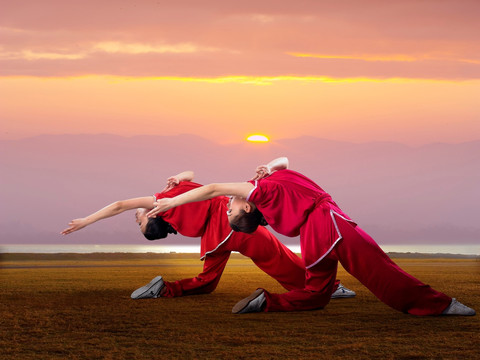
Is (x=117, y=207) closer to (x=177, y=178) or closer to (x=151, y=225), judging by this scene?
(x=151, y=225)

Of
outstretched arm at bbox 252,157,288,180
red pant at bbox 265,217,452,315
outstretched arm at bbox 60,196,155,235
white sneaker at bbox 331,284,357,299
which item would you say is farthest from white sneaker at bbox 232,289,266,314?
white sneaker at bbox 331,284,357,299

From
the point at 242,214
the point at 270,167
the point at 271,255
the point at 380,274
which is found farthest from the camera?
the point at 271,255

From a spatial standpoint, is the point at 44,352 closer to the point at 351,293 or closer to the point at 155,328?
the point at 155,328

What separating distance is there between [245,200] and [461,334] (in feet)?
5.09

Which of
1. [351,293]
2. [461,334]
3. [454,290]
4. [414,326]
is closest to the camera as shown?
[461,334]

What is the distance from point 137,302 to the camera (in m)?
4.69

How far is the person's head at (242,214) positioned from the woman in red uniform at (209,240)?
62 cm

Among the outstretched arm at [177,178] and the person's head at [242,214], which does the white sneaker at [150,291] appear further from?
the person's head at [242,214]

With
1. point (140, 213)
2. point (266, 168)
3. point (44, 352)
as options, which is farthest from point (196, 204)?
point (44, 352)

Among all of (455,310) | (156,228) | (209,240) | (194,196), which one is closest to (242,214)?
(194,196)

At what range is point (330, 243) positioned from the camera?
382 centimetres

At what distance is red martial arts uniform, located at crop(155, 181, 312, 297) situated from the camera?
461cm

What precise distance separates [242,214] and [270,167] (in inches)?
16.9

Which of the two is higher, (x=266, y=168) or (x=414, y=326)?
(x=266, y=168)
